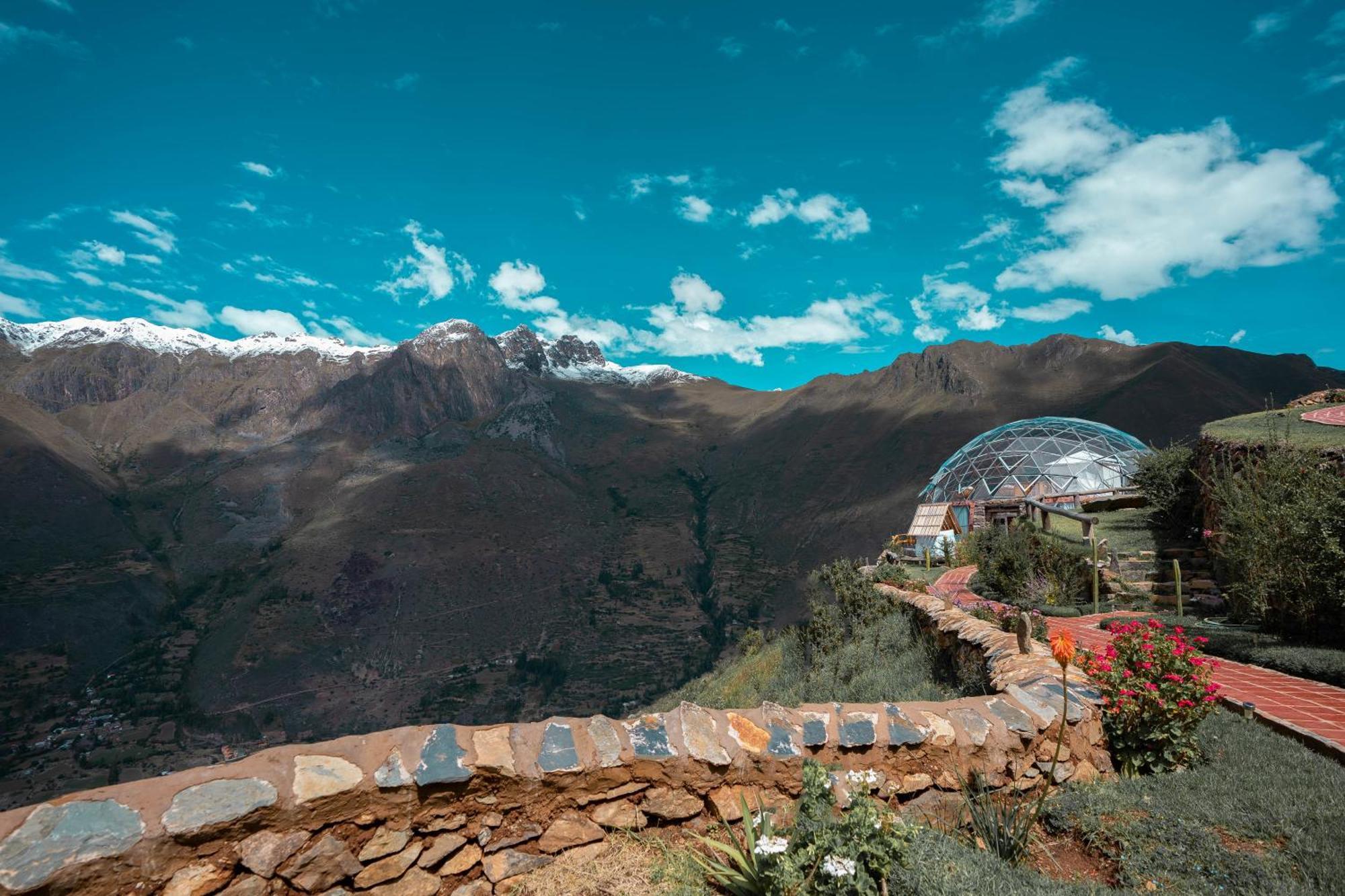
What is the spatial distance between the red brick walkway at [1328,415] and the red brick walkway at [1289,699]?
6.52 m

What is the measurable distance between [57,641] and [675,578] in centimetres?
6186

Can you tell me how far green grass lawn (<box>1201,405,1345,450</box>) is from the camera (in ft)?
27.4

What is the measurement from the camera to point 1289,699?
5.00 meters

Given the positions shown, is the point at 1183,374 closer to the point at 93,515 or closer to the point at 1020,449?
the point at 1020,449

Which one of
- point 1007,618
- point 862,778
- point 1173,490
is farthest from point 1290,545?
point 1173,490

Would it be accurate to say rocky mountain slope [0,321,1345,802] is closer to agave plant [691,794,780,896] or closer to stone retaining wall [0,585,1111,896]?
stone retaining wall [0,585,1111,896]

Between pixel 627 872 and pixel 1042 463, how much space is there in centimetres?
2538

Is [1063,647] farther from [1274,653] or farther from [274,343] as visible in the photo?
[274,343]

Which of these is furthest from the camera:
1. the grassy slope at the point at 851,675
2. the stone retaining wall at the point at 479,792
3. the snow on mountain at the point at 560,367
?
the snow on mountain at the point at 560,367

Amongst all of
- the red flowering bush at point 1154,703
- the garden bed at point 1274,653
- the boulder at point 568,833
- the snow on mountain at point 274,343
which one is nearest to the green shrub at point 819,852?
the boulder at point 568,833

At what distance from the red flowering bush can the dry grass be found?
2.99 m

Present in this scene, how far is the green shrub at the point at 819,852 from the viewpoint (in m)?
2.54

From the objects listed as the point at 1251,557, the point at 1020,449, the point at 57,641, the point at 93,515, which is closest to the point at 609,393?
the point at 93,515

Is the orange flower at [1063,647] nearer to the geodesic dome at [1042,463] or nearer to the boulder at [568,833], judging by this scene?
the boulder at [568,833]
